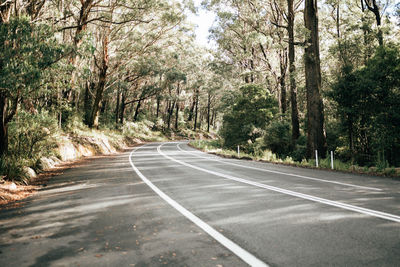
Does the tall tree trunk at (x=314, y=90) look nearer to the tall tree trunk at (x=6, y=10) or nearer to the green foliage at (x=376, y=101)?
the green foliage at (x=376, y=101)

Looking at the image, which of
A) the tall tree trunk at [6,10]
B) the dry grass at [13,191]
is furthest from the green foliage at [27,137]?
the tall tree trunk at [6,10]

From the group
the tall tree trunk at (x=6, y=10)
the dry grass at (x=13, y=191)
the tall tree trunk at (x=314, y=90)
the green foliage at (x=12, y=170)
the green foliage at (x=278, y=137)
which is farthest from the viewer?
the green foliage at (x=278, y=137)

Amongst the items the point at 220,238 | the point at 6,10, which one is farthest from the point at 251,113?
the point at 220,238

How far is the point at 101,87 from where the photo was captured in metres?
27.0

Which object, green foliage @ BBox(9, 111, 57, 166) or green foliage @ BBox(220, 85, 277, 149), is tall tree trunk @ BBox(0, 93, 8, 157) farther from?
Result: green foliage @ BBox(220, 85, 277, 149)

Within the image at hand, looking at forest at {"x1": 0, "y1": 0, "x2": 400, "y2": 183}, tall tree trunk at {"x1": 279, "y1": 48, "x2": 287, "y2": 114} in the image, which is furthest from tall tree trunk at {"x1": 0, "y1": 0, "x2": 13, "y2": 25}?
tall tree trunk at {"x1": 279, "y1": 48, "x2": 287, "y2": 114}

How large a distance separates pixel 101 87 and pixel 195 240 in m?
25.3

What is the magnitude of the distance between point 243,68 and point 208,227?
92.4ft

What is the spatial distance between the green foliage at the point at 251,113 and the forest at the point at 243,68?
89 mm

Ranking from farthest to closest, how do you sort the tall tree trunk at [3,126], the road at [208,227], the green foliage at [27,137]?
the green foliage at [27,137], the tall tree trunk at [3,126], the road at [208,227]

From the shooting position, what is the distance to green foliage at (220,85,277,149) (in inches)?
966

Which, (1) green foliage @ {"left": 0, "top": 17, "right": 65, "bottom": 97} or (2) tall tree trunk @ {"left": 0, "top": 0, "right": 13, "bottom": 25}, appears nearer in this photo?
(1) green foliage @ {"left": 0, "top": 17, "right": 65, "bottom": 97}

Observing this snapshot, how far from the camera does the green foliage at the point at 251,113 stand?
24531 mm

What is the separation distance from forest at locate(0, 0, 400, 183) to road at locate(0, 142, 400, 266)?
4.34 meters
